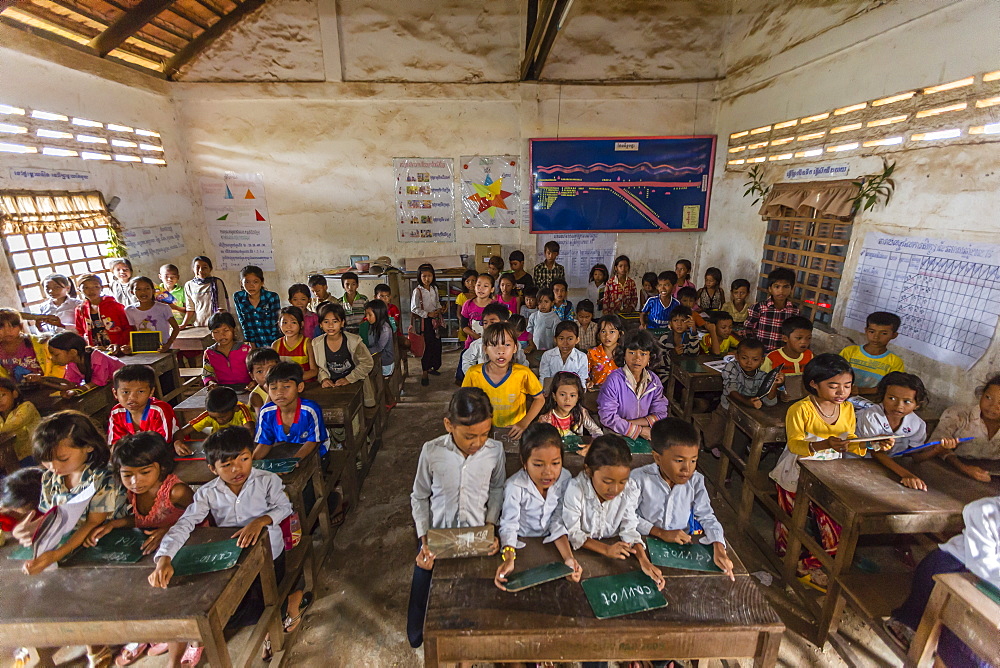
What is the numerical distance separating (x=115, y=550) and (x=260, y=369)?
1450mm

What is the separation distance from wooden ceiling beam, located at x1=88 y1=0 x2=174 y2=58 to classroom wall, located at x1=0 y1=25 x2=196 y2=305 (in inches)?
8.6

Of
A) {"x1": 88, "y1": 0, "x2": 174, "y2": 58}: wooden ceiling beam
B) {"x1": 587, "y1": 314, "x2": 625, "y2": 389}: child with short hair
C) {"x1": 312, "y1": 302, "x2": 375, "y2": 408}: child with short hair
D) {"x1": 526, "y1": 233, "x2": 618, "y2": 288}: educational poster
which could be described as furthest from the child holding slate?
{"x1": 88, "y1": 0, "x2": 174, "y2": 58}: wooden ceiling beam

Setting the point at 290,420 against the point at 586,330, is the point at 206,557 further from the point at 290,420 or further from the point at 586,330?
the point at 586,330

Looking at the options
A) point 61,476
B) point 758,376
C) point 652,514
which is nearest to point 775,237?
point 758,376

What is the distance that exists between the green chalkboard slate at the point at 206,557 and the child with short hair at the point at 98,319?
3527 millimetres

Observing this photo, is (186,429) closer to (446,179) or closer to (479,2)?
(446,179)

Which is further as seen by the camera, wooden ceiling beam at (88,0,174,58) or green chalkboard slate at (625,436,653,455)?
wooden ceiling beam at (88,0,174,58)

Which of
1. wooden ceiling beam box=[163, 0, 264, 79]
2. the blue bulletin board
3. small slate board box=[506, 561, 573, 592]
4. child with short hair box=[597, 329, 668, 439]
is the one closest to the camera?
small slate board box=[506, 561, 573, 592]

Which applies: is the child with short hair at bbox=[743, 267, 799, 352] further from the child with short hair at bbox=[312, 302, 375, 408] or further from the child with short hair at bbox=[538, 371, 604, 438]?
the child with short hair at bbox=[312, 302, 375, 408]

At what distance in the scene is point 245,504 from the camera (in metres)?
2.27

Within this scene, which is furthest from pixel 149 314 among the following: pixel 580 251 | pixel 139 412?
pixel 580 251

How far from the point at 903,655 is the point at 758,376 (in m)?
1.93

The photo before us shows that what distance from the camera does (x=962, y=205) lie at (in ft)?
11.5

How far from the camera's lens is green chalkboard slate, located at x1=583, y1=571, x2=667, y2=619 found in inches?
67.9
